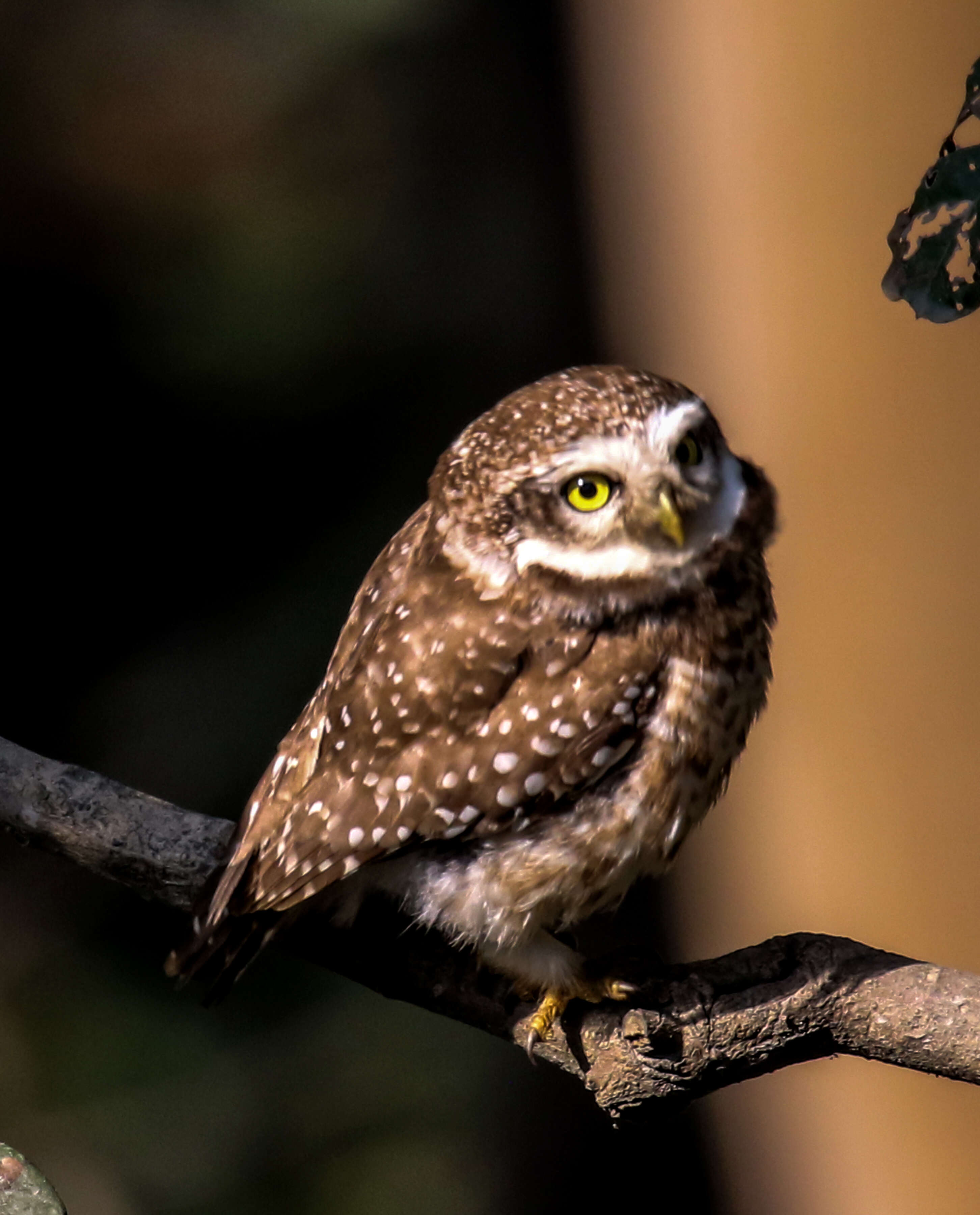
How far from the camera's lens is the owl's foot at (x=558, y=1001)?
1797 mm

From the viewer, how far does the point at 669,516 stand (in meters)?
1.56

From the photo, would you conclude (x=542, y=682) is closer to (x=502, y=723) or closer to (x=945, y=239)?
(x=502, y=723)

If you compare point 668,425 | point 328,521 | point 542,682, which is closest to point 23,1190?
point 542,682

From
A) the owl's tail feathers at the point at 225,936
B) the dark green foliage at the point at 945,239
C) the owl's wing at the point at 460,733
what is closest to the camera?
the dark green foliage at the point at 945,239

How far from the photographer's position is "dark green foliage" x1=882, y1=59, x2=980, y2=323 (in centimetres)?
123

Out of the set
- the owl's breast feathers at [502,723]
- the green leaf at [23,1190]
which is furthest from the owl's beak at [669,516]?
the green leaf at [23,1190]

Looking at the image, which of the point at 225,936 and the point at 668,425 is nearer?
the point at 668,425

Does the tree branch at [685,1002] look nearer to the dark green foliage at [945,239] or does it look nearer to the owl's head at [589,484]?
the owl's head at [589,484]

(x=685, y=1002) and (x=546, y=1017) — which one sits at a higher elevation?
(x=685, y=1002)

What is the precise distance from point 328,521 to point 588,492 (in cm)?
189

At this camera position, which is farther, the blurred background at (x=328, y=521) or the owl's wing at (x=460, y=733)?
the blurred background at (x=328, y=521)

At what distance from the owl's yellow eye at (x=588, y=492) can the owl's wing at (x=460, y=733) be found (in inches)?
6.6

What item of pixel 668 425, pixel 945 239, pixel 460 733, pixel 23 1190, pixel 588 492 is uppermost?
pixel 945 239

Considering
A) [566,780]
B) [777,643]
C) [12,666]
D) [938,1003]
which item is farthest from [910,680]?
[12,666]
